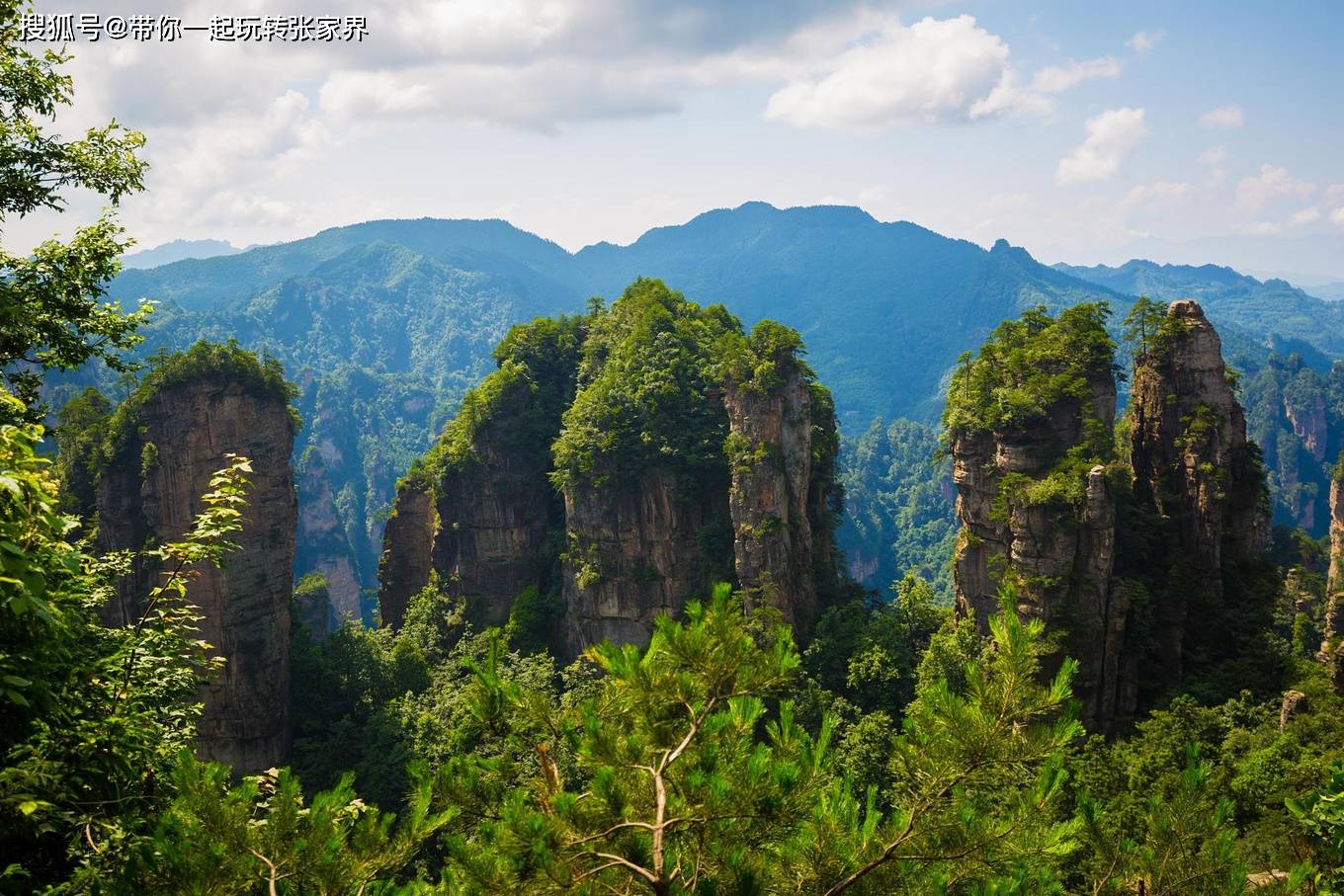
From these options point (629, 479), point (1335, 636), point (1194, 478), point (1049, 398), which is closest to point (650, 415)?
point (629, 479)

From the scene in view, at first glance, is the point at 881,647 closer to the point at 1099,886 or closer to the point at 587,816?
the point at 1099,886

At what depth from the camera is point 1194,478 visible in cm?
3228

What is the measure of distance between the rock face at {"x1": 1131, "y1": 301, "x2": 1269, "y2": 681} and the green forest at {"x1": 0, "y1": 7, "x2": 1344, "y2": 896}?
127 mm

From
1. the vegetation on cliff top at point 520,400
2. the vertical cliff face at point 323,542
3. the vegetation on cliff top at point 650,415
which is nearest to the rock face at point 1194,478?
the vegetation on cliff top at point 650,415

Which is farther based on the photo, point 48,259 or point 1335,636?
point 1335,636

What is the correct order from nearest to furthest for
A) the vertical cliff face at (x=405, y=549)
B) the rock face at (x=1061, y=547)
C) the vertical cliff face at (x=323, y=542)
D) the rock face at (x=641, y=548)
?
the rock face at (x=1061, y=547) < the rock face at (x=641, y=548) < the vertical cliff face at (x=405, y=549) < the vertical cliff face at (x=323, y=542)

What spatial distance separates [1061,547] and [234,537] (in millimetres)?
29272

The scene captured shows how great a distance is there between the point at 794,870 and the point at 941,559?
116388 millimetres

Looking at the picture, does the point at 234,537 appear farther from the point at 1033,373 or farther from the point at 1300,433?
the point at 1300,433

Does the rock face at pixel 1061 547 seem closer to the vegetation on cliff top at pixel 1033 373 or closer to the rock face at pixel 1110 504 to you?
the rock face at pixel 1110 504

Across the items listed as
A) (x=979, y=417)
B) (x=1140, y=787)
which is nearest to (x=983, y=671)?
(x=1140, y=787)

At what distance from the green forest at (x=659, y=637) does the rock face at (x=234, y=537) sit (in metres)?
0.17

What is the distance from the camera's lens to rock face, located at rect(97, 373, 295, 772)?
3675cm

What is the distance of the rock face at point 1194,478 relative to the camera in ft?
105
